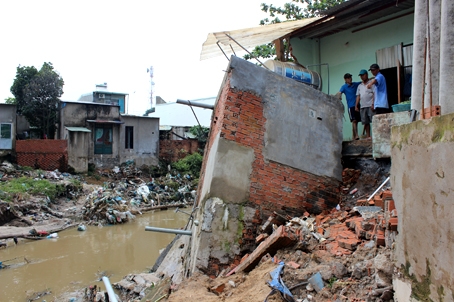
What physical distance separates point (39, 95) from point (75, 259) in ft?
51.1

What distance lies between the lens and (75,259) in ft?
30.1

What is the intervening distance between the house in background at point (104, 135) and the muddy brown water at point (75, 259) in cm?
899

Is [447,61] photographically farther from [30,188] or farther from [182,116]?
[182,116]

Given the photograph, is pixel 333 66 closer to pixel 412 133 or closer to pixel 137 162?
pixel 412 133

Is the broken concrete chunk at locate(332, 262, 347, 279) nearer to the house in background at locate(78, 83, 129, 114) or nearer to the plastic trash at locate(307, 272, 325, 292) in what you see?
the plastic trash at locate(307, 272, 325, 292)

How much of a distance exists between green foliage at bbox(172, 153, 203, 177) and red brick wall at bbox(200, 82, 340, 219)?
1704cm

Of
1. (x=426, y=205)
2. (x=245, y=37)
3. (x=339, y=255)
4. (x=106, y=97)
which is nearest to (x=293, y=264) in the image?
(x=339, y=255)

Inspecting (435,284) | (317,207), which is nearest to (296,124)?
(317,207)

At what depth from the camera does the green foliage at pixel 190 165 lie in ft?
74.4

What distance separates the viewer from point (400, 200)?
109 inches

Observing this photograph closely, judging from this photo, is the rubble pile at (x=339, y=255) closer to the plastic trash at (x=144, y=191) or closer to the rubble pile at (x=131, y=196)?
the rubble pile at (x=131, y=196)

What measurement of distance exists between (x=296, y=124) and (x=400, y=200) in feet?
10.2

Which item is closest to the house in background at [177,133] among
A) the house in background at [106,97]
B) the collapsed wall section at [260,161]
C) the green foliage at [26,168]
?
the house in background at [106,97]

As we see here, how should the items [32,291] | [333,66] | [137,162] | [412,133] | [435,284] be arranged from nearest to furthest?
[435,284] → [412,133] → [32,291] → [333,66] → [137,162]
